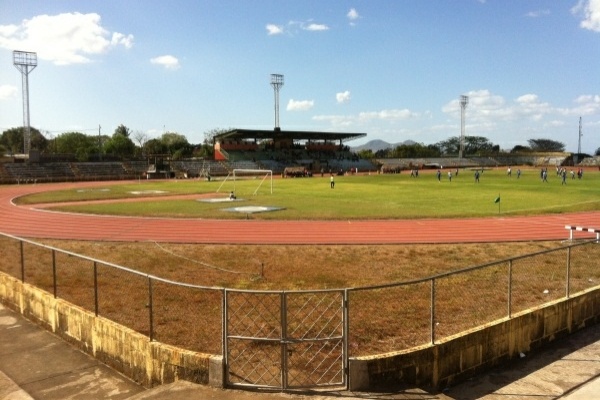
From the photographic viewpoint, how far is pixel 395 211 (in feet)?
105

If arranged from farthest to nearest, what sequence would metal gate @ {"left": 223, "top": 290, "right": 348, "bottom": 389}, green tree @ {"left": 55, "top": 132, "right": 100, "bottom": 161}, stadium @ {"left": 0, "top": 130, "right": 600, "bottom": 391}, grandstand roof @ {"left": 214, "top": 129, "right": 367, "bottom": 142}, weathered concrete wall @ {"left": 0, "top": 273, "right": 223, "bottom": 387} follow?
green tree @ {"left": 55, "top": 132, "right": 100, "bottom": 161}, grandstand roof @ {"left": 214, "top": 129, "right": 367, "bottom": 142}, stadium @ {"left": 0, "top": 130, "right": 600, "bottom": 391}, weathered concrete wall @ {"left": 0, "top": 273, "right": 223, "bottom": 387}, metal gate @ {"left": 223, "top": 290, "right": 348, "bottom": 389}

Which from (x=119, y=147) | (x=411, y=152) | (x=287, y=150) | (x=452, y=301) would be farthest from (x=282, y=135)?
(x=452, y=301)

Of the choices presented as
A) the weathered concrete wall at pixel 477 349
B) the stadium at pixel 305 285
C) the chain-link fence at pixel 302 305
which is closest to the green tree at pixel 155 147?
the stadium at pixel 305 285

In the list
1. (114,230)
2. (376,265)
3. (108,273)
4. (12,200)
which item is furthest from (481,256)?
(12,200)

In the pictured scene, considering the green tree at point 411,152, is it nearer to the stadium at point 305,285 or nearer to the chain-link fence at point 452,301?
the stadium at point 305,285

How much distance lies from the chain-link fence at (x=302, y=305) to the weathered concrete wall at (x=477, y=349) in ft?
1.07

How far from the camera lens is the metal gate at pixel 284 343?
695 cm

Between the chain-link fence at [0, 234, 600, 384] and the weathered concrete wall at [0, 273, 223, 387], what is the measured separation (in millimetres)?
320

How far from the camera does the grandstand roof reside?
98.3 meters

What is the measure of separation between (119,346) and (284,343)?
3.27 meters

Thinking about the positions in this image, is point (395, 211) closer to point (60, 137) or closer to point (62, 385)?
point (62, 385)

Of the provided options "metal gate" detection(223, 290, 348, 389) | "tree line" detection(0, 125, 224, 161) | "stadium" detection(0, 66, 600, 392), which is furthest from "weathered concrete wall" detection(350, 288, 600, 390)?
"tree line" detection(0, 125, 224, 161)

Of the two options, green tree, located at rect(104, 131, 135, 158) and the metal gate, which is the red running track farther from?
green tree, located at rect(104, 131, 135, 158)

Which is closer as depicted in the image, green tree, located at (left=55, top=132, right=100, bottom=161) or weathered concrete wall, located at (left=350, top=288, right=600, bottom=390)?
weathered concrete wall, located at (left=350, top=288, right=600, bottom=390)
